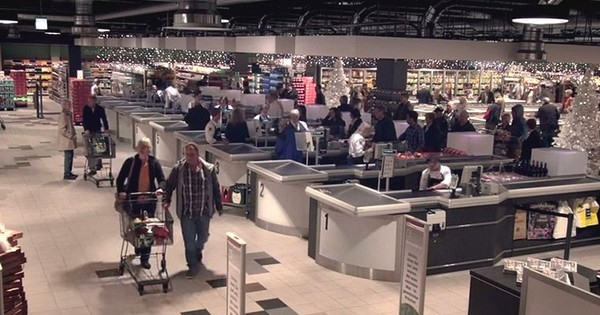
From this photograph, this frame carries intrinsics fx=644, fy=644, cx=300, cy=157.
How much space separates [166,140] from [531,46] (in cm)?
776

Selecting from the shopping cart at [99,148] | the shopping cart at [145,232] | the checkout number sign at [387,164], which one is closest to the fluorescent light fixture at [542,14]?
the checkout number sign at [387,164]

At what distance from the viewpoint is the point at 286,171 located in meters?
8.85

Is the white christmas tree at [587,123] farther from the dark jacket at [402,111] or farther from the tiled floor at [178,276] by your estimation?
the tiled floor at [178,276]

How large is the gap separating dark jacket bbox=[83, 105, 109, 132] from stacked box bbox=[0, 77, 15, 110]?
13700 mm

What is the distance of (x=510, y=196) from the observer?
821 cm

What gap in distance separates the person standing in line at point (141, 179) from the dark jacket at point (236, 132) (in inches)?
155

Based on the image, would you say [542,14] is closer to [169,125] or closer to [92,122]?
[92,122]

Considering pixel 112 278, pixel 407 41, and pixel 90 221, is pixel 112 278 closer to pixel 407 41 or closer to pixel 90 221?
pixel 90 221

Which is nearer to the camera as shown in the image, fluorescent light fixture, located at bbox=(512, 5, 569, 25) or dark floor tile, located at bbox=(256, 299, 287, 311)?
fluorescent light fixture, located at bbox=(512, 5, 569, 25)

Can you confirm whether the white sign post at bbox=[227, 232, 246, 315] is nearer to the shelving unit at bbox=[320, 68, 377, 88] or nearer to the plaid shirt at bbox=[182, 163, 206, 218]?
the plaid shirt at bbox=[182, 163, 206, 218]

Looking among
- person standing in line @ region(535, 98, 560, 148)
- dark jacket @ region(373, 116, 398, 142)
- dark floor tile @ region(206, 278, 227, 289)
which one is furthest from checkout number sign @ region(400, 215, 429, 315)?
person standing in line @ region(535, 98, 560, 148)

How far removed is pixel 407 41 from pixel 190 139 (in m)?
5.16

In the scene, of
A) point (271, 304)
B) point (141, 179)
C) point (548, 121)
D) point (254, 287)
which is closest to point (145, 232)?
point (141, 179)

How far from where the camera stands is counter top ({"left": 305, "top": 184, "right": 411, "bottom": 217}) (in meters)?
6.98
